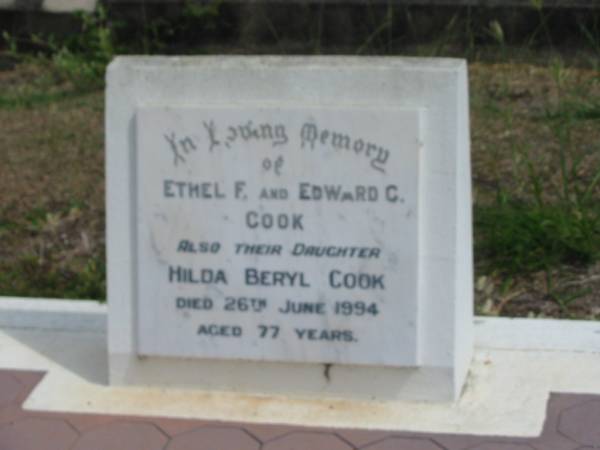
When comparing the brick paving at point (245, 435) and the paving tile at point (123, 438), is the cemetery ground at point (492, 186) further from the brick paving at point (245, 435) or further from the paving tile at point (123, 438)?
the paving tile at point (123, 438)

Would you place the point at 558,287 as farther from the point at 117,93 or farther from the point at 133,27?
the point at 133,27

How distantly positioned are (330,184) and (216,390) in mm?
759

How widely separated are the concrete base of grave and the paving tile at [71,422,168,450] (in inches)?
0.6

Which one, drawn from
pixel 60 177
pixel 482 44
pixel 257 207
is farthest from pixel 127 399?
pixel 482 44

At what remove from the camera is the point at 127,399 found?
4.58 metres

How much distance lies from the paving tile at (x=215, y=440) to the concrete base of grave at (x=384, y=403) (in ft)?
0.05

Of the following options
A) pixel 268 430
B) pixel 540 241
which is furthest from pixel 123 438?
pixel 540 241

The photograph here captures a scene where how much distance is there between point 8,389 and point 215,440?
2.51 ft

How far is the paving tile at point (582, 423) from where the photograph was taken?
429 cm

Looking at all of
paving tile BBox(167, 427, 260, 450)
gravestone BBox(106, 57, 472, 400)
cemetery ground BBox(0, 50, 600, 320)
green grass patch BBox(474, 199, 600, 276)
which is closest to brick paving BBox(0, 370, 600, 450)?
paving tile BBox(167, 427, 260, 450)

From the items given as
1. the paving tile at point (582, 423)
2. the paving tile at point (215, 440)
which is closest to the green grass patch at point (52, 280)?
the paving tile at point (215, 440)

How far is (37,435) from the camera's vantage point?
441 cm

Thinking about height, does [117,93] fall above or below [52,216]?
above

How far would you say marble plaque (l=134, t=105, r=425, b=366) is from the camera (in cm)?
434
